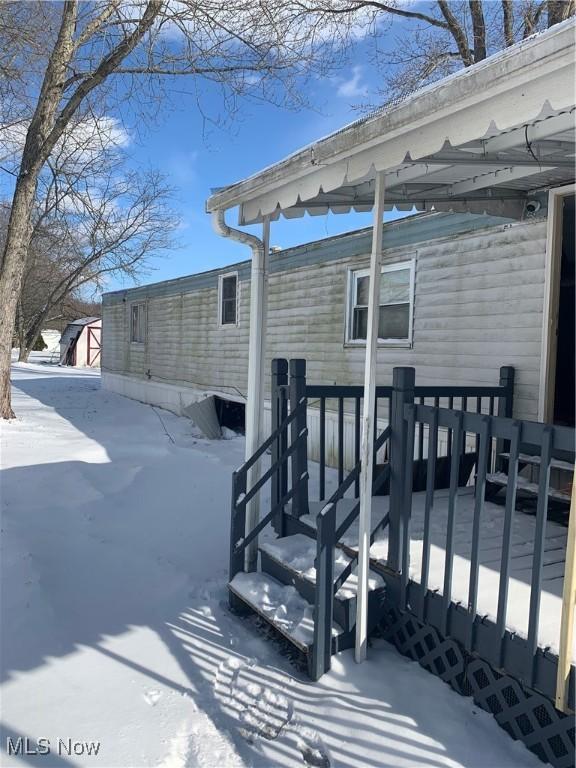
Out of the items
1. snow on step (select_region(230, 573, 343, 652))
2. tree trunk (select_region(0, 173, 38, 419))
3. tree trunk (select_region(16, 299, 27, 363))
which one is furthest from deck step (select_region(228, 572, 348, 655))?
tree trunk (select_region(16, 299, 27, 363))

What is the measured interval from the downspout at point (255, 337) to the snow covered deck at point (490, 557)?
43cm

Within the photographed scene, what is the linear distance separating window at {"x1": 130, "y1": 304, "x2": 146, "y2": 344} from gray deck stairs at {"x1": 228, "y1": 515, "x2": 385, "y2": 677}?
11940 mm

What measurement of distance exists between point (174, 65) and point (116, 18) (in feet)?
3.93

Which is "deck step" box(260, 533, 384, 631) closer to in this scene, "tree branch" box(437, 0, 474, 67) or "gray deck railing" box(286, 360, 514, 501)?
"gray deck railing" box(286, 360, 514, 501)

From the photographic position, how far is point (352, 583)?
115 inches

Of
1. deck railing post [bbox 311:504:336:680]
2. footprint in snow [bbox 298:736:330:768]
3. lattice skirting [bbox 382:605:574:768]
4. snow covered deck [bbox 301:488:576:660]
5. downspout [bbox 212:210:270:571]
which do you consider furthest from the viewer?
downspout [bbox 212:210:270:571]

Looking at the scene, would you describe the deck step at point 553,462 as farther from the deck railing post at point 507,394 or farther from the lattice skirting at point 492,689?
the lattice skirting at point 492,689

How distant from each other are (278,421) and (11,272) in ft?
26.5

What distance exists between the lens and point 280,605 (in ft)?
9.93

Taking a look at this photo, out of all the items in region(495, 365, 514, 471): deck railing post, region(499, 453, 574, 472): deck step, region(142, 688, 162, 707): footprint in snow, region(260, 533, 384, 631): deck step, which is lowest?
region(142, 688, 162, 707): footprint in snow

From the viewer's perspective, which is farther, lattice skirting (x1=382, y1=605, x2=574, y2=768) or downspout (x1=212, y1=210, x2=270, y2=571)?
downspout (x1=212, y1=210, x2=270, y2=571)

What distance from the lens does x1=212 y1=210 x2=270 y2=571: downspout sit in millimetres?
3607

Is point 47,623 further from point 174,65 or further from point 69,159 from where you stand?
point 69,159

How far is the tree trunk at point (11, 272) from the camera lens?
9633 millimetres
